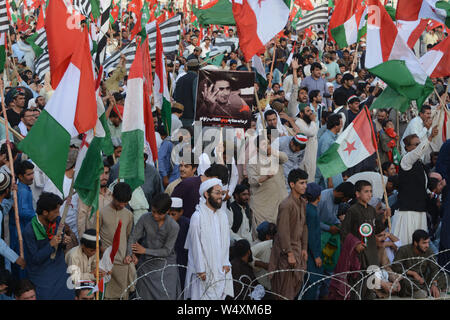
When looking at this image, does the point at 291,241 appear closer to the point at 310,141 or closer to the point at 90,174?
the point at 90,174

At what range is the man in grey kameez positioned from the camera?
24.1ft

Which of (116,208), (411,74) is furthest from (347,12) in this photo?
(116,208)

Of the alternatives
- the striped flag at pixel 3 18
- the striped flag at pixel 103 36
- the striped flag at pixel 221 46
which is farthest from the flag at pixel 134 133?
the striped flag at pixel 221 46

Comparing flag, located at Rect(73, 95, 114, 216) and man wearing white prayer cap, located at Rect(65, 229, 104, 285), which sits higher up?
flag, located at Rect(73, 95, 114, 216)

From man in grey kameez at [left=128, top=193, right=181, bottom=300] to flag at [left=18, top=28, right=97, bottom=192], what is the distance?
1175 mm

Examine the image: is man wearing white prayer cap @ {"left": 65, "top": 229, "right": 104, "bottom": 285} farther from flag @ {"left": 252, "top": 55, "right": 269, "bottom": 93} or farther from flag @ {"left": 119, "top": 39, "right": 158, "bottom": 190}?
flag @ {"left": 252, "top": 55, "right": 269, "bottom": 93}

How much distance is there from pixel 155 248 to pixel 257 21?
445 cm

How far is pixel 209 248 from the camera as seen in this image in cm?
735

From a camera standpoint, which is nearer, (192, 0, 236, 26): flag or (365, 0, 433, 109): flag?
(365, 0, 433, 109): flag

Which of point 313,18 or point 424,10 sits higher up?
point 313,18

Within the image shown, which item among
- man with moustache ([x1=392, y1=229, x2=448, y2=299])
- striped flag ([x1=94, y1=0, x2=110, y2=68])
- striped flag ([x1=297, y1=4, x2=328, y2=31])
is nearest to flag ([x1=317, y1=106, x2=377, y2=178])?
man with moustache ([x1=392, y1=229, x2=448, y2=299])

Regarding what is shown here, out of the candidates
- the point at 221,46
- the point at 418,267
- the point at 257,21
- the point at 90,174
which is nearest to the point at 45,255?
the point at 90,174

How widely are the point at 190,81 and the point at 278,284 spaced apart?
6035 mm
